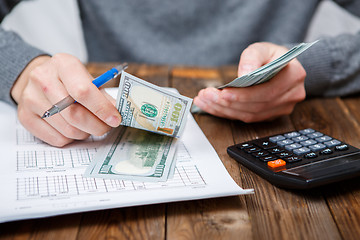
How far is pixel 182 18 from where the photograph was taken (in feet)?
3.72

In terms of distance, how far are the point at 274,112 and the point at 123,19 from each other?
0.70 m

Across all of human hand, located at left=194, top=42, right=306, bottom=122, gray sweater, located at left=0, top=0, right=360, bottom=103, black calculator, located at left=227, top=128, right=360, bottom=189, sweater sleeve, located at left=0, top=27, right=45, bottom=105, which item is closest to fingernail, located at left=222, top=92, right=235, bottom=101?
human hand, located at left=194, top=42, right=306, bottom=122

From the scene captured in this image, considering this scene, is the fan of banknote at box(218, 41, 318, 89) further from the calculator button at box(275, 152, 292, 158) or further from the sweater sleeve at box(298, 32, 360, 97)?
the sweater sleeve at box(298, 32, 360, 97)

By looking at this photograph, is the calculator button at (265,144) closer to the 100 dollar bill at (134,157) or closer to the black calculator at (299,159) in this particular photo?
the black calculator at (299,159)

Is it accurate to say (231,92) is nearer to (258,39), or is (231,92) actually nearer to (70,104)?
(70,104)

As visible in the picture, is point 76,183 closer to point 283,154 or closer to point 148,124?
point 148,124

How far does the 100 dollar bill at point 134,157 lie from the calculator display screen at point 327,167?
168 millimetres

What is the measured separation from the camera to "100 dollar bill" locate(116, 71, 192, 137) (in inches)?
20.4

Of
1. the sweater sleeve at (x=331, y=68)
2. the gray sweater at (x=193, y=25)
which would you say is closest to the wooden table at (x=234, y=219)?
the sweater sleeve at (x=331, y=68)

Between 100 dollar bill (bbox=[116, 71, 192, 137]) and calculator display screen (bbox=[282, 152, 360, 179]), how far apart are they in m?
0.18

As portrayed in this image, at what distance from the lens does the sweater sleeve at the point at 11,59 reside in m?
0.68

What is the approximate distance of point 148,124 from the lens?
21.6 inches

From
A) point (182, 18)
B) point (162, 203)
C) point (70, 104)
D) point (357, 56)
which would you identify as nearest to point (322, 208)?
point (162, 203)

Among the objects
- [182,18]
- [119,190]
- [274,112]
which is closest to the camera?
[119,190]
